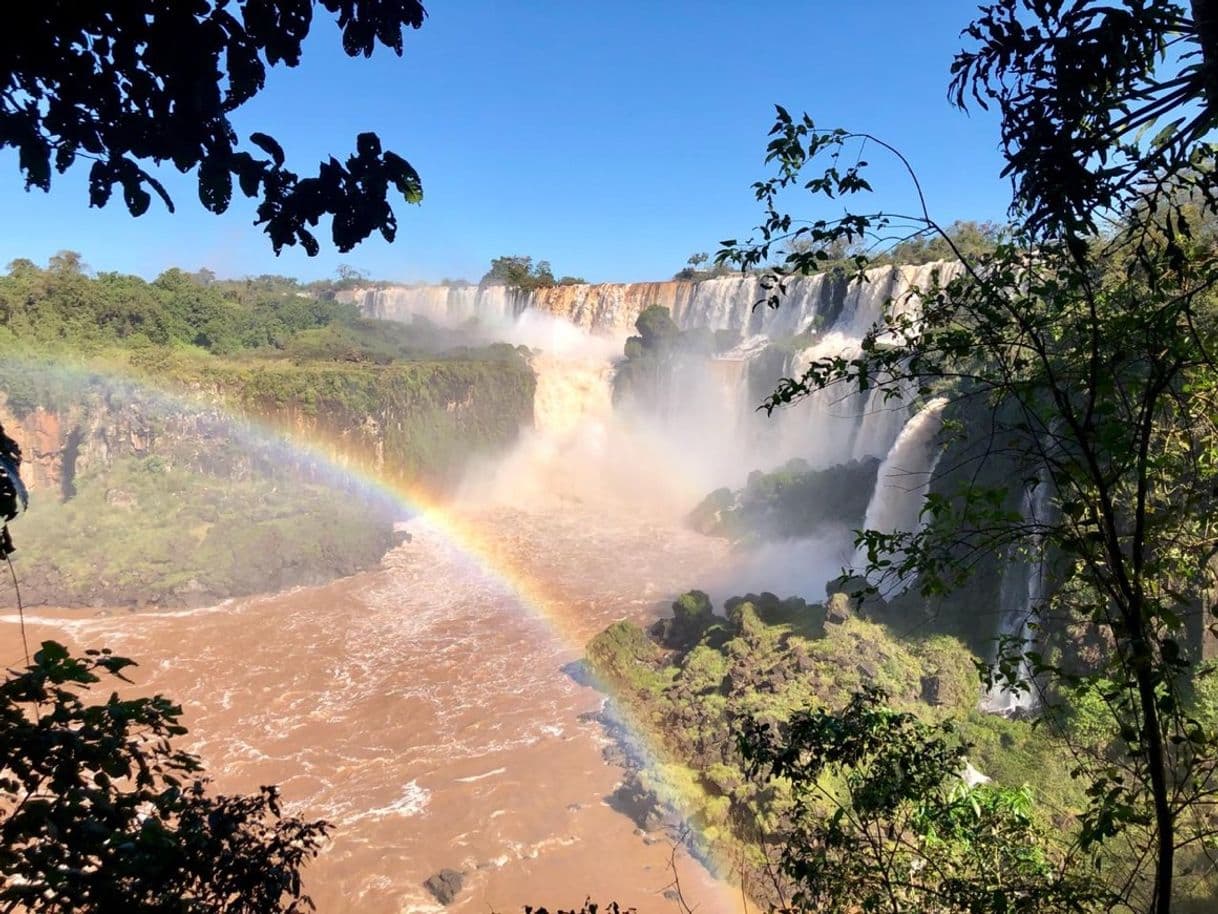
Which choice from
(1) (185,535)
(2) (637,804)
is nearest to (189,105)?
(2) (637,804)

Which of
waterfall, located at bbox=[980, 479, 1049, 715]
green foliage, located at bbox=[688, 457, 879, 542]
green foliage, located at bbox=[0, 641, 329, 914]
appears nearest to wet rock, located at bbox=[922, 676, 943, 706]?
waterfall, located at bbox=[980, 479, 1049, 715]

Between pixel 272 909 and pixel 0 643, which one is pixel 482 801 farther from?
pixel 0 643

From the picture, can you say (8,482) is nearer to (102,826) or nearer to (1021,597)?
(102,826)

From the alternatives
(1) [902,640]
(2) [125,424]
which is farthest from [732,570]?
(2) [125,424]

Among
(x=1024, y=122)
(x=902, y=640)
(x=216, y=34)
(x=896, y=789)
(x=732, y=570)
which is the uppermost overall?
(x=1024, y=122)

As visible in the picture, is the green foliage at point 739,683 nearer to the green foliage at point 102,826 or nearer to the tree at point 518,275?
the green foliage at point 102,826

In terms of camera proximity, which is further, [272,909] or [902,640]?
[902,640]
